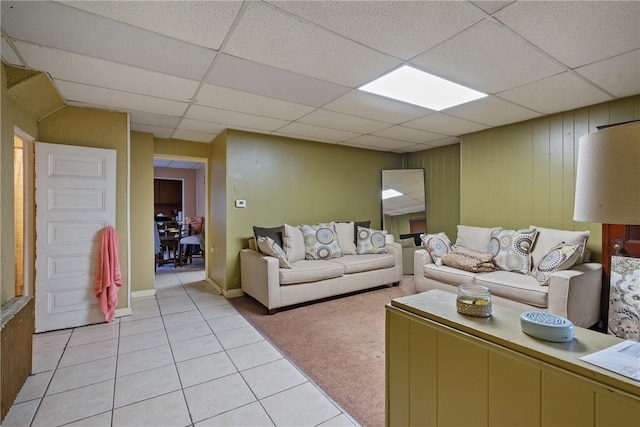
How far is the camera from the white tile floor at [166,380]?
5.86 feet

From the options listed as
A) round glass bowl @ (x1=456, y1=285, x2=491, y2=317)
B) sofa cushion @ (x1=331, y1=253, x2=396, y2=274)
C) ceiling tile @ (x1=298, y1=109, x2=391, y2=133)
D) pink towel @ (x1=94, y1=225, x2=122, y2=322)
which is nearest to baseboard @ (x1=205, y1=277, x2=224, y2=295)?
pink towel @ (x1=94, y1=225, x2=122, y2=322)

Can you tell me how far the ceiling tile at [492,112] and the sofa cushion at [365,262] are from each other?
2.13 metres

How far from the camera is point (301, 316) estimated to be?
3.39 m

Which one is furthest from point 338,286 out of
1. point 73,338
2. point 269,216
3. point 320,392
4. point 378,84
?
point 73,338

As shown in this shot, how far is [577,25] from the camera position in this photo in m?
1.76

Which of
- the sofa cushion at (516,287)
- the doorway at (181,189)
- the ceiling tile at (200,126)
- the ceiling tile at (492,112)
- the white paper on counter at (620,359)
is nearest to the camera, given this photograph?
the white paper on counter at (620,359)

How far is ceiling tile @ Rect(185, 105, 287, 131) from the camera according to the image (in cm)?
332

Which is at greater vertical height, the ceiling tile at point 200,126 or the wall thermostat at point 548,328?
the ceiling tile at point 200,126

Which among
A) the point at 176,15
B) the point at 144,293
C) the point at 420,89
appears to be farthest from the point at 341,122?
the point at 144,293

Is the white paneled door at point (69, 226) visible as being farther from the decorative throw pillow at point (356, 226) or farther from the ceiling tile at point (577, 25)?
the ceiling tile at point (577, 25)

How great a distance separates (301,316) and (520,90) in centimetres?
314

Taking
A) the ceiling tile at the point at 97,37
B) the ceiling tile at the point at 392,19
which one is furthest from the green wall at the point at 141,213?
the ceiling tile at the point at 392,19

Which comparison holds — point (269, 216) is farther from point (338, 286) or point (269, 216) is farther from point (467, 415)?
point (467, 415)

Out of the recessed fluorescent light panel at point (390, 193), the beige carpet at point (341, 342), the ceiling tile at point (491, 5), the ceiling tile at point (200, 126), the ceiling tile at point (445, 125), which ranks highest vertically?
the ceiling tile at point (445, 125)
